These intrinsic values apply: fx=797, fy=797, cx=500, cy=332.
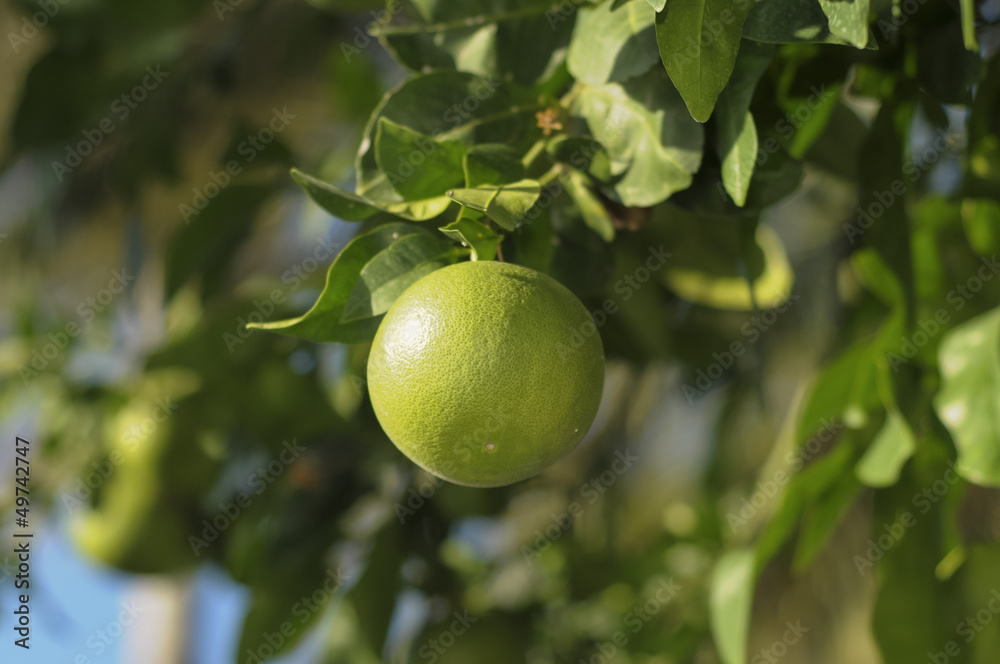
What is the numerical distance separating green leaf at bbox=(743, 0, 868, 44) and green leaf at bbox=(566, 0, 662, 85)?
0.23 feet

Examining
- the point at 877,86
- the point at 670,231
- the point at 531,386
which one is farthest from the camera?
the point at 670,231

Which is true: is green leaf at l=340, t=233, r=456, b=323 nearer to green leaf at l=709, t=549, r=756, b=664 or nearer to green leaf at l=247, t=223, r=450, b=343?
green leaf at l=247, t=223, r=450, b=343

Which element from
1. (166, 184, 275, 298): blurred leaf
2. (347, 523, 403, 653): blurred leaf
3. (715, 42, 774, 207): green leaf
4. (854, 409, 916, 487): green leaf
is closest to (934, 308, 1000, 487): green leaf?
(854, 409, 916, 487): green leaf

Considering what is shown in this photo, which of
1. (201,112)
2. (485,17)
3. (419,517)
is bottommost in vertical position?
(419,517)

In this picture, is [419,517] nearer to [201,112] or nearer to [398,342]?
[398,342]

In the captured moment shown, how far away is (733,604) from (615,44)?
0.53 m

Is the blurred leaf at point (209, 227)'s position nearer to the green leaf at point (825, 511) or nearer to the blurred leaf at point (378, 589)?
the blurred leaf at point (378, 589)

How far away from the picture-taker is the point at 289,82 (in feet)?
5.32

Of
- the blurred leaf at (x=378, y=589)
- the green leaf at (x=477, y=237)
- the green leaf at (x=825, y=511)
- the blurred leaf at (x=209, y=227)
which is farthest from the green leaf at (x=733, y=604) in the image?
the blurred leaf at (x=209, y=227)

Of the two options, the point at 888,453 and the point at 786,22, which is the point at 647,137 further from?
the point at 888,453

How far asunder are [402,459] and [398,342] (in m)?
0.52

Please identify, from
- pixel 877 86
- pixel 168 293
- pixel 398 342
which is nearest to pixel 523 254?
pixel 398 342

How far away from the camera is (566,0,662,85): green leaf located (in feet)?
1.55

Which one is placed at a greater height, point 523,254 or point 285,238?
point 523,254
